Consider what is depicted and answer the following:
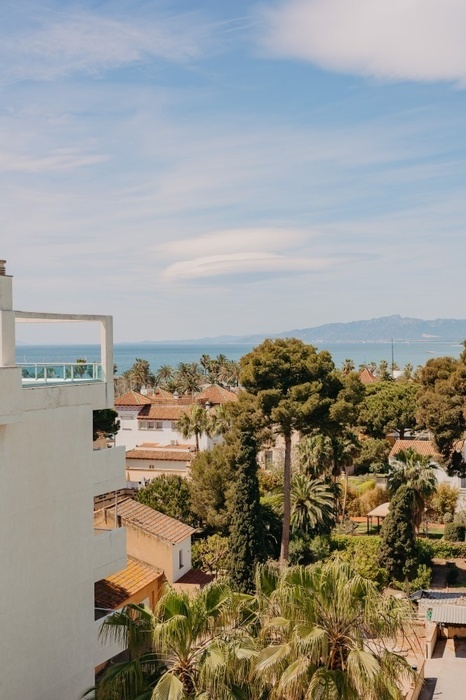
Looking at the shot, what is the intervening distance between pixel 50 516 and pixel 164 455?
38.2 m

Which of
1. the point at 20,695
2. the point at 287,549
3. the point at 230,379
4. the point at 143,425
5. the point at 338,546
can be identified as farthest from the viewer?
the point at 230,379

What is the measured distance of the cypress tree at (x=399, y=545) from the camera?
28.4 meters

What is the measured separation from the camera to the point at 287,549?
30469 mm

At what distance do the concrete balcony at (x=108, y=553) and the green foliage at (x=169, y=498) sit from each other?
18505 mm

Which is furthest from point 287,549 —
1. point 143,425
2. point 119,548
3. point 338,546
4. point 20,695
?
point 143,425

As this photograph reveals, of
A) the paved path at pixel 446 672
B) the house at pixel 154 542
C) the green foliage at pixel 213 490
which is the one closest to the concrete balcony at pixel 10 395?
the house at pixel 154 542

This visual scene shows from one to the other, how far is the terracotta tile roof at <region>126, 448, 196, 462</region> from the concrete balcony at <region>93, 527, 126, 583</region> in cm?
3472

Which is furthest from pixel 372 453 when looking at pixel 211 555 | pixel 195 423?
pixel 211 555

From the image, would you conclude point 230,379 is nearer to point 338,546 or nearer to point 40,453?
point 338,546

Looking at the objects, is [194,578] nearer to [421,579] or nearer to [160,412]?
[421,579]

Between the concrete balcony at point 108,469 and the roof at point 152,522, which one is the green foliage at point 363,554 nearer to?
the roof at point 152,522

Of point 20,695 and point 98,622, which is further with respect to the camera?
point 98,622

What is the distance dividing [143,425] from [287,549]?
31687 mm

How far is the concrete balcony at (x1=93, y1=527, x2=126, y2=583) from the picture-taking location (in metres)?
12.9
